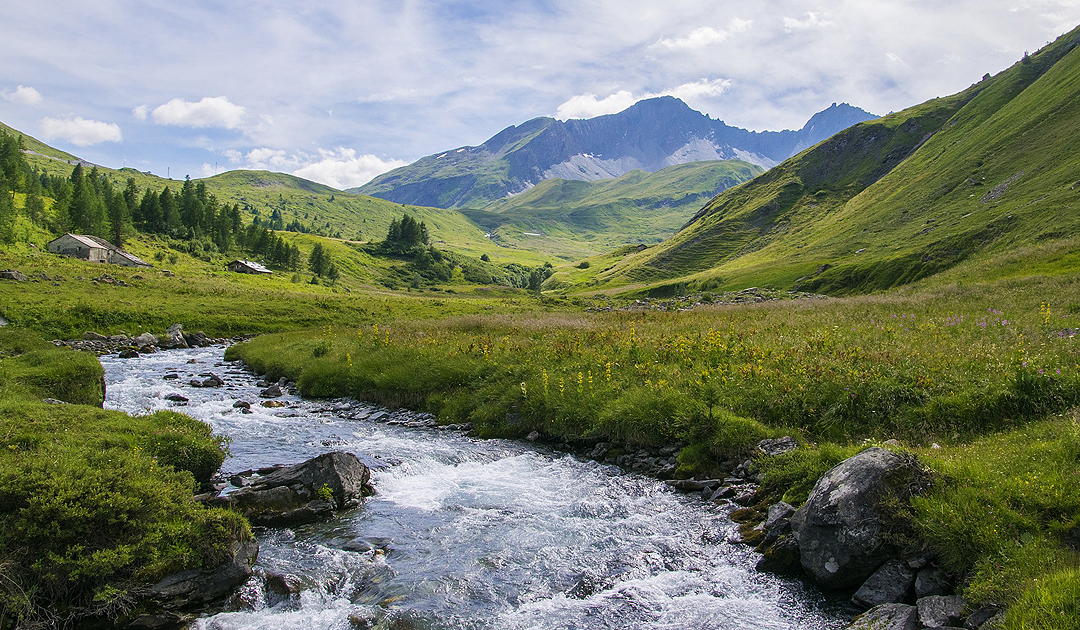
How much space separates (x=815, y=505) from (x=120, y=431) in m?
15.4

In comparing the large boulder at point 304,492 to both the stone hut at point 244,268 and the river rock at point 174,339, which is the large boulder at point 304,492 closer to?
the river rock at point 174,339

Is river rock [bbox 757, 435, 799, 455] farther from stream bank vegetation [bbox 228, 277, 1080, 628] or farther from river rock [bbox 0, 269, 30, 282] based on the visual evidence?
river rock [bbox 0, 269, 30, 282]

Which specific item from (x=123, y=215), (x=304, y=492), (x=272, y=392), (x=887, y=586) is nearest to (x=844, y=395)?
(x=887, y=586)

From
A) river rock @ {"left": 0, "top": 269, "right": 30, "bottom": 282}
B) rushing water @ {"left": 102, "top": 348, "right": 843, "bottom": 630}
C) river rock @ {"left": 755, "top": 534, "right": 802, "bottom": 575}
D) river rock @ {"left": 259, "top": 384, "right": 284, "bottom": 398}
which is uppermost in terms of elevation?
river rock @ {"left": 0, "top": 269, "right": 30, "bottom": 282}

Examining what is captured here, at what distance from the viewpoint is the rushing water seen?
8.84 meters

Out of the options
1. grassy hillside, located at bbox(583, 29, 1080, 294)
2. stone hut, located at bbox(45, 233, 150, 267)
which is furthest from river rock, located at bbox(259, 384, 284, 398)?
stone hut, located at bbox(45, 233, 150, 267)

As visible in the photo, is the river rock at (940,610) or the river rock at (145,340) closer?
the river rock at (940,610)

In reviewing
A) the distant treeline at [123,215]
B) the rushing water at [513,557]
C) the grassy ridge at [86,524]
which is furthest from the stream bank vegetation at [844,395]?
the distant treeline at [123,215]

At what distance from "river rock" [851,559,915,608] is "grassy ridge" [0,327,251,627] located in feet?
35.6

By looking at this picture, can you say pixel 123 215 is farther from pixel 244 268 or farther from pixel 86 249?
pixel 244 268

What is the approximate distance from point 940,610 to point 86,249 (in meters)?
134

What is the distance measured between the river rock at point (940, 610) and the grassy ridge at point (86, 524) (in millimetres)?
11101

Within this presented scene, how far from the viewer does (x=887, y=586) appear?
8.56 m

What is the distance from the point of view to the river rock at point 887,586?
332 inches
